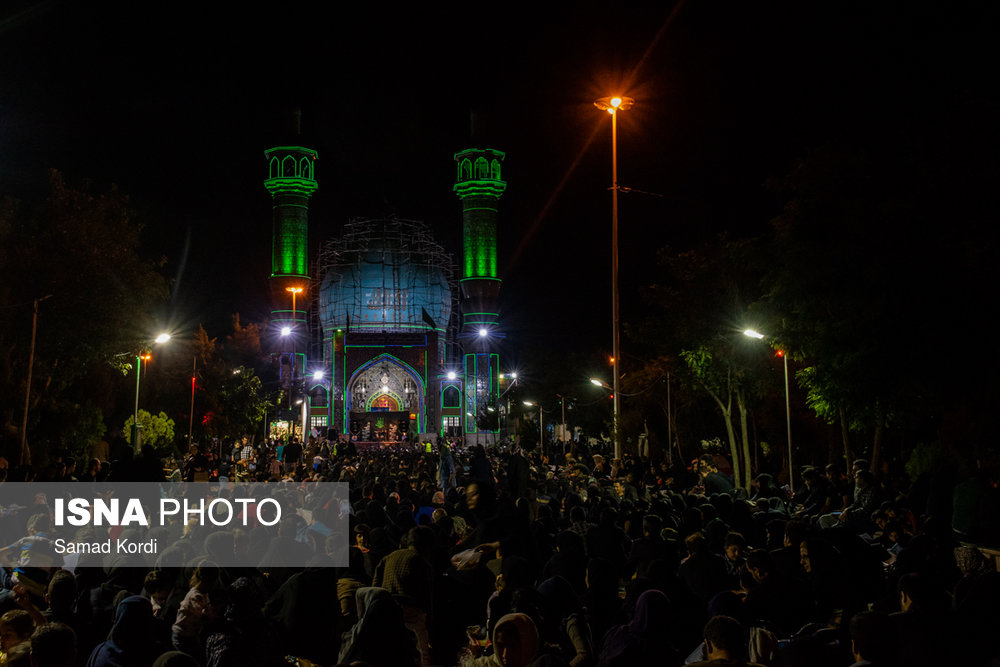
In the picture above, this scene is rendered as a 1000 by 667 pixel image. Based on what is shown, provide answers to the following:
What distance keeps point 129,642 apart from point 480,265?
3389 inches

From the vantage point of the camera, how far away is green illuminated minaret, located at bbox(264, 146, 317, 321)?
89688 mm

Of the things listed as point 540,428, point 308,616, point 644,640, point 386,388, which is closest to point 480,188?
point 386,388

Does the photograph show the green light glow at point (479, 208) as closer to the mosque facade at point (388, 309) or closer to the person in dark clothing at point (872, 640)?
the mosque facade at point (388, 309)

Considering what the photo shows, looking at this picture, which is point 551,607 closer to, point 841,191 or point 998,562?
point 998,562

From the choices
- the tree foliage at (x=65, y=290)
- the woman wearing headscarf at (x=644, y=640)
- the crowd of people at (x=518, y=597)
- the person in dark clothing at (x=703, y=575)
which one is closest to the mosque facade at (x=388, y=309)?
the tree foliage at (x=65, y=290)

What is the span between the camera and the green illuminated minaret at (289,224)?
8969 centimetres

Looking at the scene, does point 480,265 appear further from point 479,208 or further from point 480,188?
point 480,188

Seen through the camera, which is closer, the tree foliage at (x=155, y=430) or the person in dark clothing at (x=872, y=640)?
the person in dark clothing at (x=872, y=640)

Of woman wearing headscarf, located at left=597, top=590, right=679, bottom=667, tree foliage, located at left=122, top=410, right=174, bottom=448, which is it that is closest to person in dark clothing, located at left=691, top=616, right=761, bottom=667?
woman wearing headscarf, located at left=597, top=590, right=679, bottom=667

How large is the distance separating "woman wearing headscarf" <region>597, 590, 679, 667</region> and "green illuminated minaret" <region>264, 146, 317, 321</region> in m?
85.3

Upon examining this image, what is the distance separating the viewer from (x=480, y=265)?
91.1 metres

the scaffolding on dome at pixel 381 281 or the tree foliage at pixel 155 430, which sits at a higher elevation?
the scaffolding on dome at pixel 381 281

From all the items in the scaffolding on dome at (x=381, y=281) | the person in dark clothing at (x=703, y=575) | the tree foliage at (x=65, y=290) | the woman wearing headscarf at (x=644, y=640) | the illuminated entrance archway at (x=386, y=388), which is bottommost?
the woman wearing headscarf at (x=644, y=640)

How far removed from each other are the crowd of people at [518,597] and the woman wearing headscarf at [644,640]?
0.01 meters
